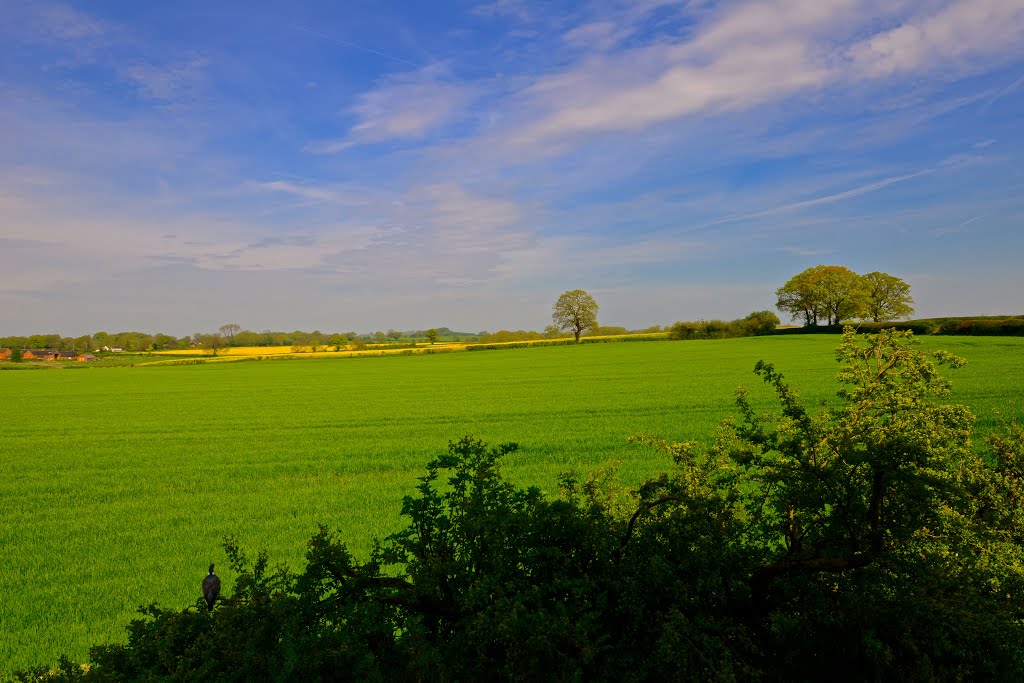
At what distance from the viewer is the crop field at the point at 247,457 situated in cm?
794

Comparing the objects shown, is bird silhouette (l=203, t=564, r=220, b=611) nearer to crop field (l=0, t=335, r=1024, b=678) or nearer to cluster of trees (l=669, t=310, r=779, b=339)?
crop field (l=0, t=335, r=1024, b=678)

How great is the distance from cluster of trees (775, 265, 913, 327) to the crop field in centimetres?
4009

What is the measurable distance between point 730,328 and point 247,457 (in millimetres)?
76489

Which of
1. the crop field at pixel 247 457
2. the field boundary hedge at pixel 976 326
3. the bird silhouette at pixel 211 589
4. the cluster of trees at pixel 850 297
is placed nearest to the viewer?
the bird silhouette at pixel 211 589

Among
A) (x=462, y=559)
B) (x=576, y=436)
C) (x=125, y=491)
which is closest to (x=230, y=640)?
(x=462, y=559)

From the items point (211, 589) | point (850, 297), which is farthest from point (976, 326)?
point (211, 589)

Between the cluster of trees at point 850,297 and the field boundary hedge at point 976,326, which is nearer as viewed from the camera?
the field boundary hedge at point 976,326

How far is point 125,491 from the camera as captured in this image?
514 inches

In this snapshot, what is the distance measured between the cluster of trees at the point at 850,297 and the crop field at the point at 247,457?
40.1 metres

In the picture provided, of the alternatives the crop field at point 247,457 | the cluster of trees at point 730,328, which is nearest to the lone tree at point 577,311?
the cluster of trees at point 730,328

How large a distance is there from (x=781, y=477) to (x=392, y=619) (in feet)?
8.73

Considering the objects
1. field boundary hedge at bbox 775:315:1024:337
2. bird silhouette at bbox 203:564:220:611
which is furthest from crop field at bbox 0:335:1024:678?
field boundary hedge at bbox 775:315:1024:337

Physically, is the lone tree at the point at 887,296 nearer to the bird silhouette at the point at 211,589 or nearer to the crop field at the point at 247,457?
the crop field at the point at 247,457

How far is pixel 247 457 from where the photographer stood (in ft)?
53.7
